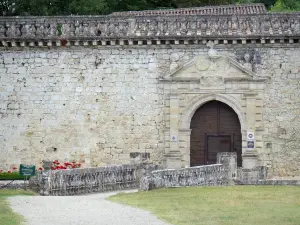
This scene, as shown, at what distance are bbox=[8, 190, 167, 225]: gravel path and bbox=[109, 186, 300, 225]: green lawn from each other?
0.48 m

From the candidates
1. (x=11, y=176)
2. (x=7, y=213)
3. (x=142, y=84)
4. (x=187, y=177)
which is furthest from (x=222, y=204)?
(x=142, y=84)

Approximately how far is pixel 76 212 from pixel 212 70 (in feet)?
48.4

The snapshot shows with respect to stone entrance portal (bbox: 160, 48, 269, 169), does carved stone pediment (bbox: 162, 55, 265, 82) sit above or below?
above

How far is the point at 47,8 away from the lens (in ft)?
146

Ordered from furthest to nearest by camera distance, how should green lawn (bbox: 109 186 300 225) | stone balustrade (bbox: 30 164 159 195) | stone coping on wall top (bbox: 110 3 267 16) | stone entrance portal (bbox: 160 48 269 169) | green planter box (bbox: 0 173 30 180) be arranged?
stone coping on wall top (bbox: 110 3 267 16) < stone entrance portal (bbox: 160 48 269 169) < green planter box (bbox: 0 173 30 180) < stone balustrade (bbox: 30 164 159 195) < green lawn (bbox: 109 186 300 225)

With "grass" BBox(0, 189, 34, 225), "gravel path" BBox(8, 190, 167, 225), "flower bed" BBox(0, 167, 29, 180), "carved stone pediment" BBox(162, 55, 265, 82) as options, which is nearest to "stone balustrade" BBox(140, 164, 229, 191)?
"gravel path" BBox(8, 190, 167, 225)

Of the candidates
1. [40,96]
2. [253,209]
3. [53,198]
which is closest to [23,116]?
[40,96]

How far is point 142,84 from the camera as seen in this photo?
3203 centimetres

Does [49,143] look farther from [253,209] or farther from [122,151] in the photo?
[253,209]

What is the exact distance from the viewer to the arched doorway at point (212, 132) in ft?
105

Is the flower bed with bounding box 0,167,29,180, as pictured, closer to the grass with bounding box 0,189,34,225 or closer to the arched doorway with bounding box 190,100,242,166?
the grass with bounding box 0,189,34,225

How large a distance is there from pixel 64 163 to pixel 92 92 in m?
2.86

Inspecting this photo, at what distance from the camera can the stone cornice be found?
3125cm

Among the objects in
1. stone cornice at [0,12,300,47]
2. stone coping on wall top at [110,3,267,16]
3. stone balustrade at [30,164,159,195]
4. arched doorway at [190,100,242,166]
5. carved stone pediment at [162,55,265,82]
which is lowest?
stone balustrade at [30,164,159,195]
